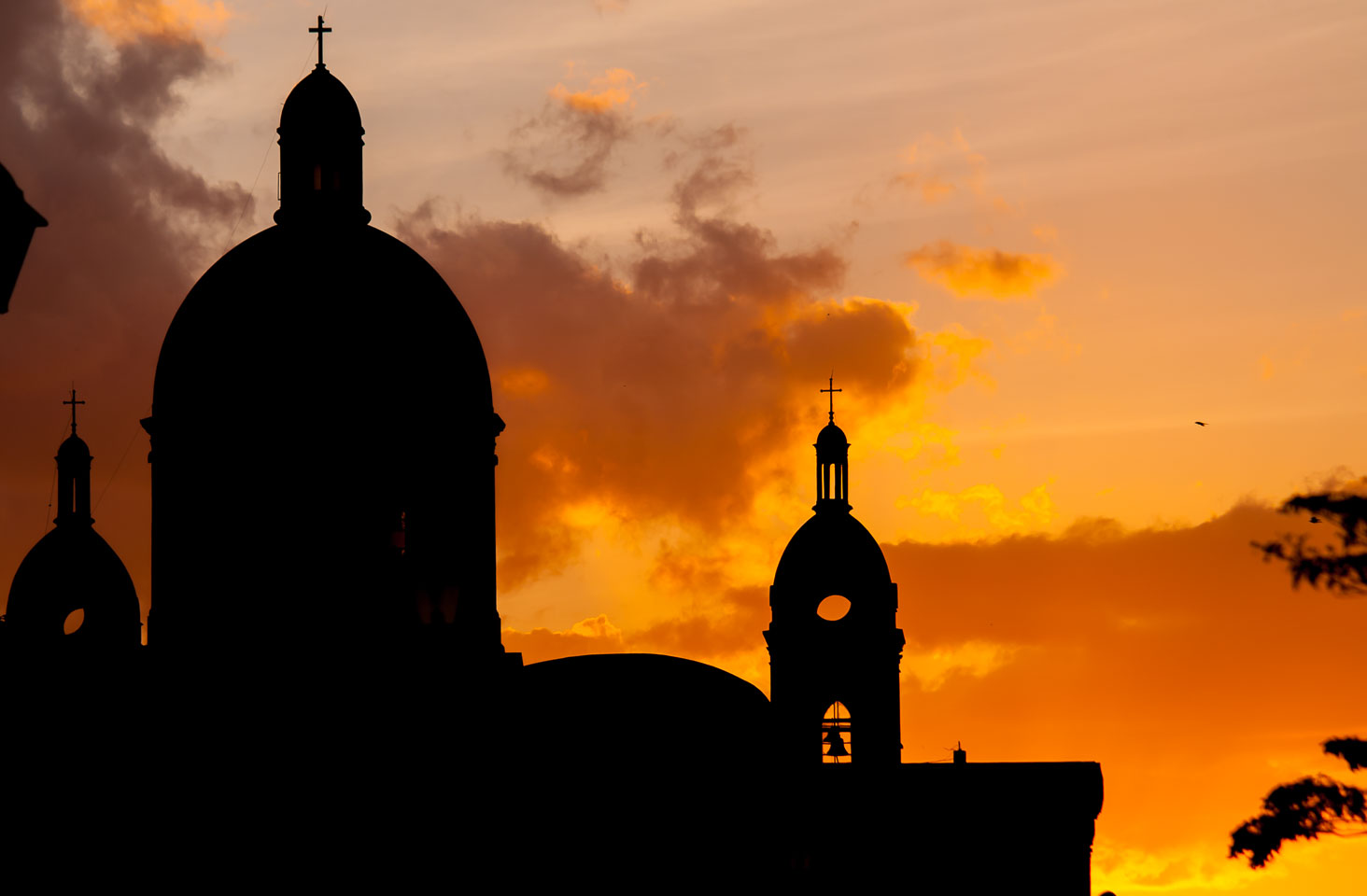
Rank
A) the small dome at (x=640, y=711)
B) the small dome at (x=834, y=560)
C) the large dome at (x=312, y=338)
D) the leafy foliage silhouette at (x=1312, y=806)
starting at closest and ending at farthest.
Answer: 1. the leafy foliage silhouette at (x=1312, y=806)
2. the large dome at (x=312, y=338)
3. the small dome at (x=640, y=711)
4. the small dome at (x=834, y=560)

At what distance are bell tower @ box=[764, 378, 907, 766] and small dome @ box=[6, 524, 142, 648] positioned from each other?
13.6 m

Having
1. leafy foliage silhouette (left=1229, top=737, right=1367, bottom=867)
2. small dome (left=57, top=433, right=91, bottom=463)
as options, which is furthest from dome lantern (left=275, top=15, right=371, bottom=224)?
leafy foliage silhouette (left=1229, top=737, right=1367, bottom=867)

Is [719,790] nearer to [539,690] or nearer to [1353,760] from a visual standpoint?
[539,690]

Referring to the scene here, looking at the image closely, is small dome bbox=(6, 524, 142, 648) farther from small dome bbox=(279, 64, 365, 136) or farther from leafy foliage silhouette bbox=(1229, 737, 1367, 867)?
leafy foliage silhouette bbox=(1229, 737, 1367, 867)

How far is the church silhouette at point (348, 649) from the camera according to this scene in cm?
3078

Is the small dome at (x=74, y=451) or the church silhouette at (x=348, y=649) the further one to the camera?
the small dome at (x=74, y=451)

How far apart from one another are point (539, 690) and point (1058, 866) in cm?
1526

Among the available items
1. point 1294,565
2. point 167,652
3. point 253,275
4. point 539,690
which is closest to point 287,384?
point 253,275

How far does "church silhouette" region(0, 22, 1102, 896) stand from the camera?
30.8m

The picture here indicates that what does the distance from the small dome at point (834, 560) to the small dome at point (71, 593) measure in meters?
14.1

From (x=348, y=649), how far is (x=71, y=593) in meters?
16.9

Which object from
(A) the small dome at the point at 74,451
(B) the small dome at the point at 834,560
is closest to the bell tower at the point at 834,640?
(B) the small dome at the point at 834,560

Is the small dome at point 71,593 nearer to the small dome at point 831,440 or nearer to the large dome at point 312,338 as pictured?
the large dome at point 312,338

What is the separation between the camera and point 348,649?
93.7 ft
